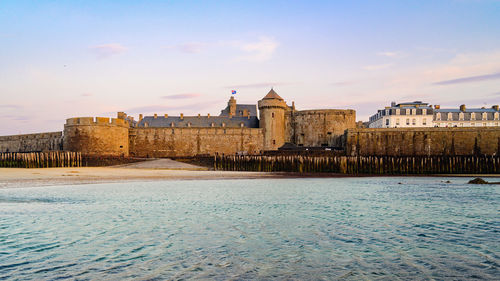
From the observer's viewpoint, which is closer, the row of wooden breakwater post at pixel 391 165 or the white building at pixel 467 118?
the row of wooden breakwater post at pixel 391 165

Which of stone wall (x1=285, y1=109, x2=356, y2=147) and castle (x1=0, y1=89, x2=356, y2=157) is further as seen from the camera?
stone wall (x1=285, y1=109, x2=356, y2=147)

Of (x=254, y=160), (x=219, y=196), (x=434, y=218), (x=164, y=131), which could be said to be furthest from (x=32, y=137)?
(x=434, y=218)

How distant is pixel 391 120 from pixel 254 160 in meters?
39.2

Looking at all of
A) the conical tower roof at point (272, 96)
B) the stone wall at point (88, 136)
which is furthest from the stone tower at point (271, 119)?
the stone wall at point (88, 136)

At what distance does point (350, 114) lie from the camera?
2034 inches

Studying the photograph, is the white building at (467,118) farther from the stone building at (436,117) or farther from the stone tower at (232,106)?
the stone tower at (232,106)

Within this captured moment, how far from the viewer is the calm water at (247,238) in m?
6.00

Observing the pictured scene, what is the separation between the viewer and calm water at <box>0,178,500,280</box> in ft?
19.7

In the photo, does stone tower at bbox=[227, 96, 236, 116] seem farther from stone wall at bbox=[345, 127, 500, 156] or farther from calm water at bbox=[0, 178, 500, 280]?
calm water at bbox=[0, 178, 500, 280]

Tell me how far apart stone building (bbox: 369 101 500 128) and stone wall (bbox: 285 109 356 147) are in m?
16.2

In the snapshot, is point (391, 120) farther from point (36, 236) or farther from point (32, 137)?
point (36, 236)

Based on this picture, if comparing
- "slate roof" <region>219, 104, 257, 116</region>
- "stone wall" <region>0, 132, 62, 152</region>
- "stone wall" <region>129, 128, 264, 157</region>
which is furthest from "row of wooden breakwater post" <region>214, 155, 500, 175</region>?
"slate roof" <region>219, 104, 257, 116</region>

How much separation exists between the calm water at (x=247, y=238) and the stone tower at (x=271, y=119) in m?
35.1

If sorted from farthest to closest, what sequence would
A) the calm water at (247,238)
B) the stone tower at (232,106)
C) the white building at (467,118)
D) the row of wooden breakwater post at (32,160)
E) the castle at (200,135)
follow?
1. the stone tower at (232,106)
2. the white building at (467,118)
3. the castle at (200,135)
4. the row of wooden breakwater post at (32,160)
5. the calm water at (247,238)
